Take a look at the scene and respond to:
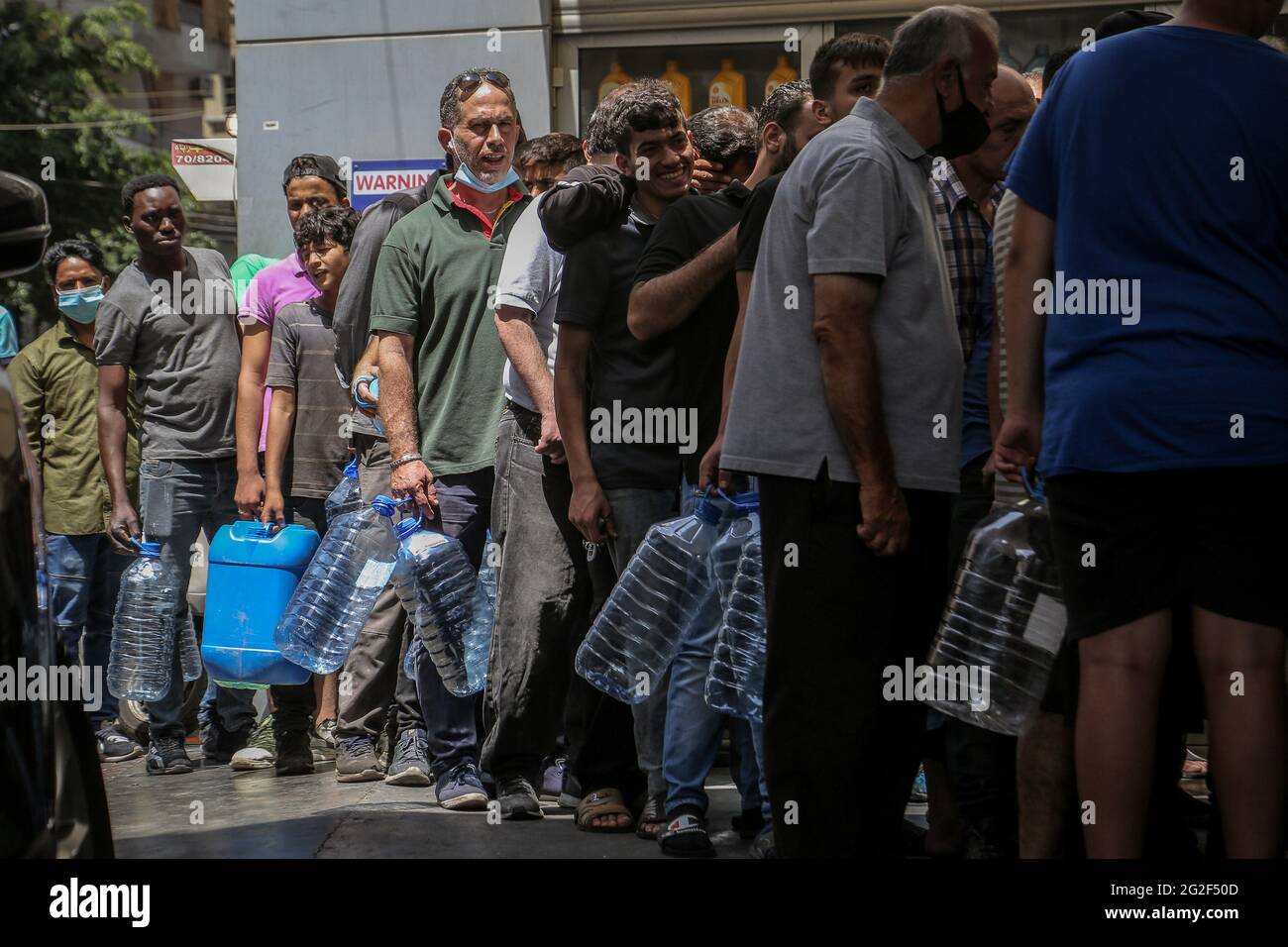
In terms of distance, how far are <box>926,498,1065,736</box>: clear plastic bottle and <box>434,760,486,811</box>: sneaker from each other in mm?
1755

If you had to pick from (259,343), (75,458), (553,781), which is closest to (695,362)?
(553,781)

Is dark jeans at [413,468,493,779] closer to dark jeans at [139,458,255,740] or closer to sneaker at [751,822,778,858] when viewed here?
sneaker at [751,822,778,858]

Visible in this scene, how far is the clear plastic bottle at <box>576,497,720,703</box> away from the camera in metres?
4.99

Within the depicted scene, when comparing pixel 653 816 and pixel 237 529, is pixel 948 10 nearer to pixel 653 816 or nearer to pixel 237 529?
pixel 653 816

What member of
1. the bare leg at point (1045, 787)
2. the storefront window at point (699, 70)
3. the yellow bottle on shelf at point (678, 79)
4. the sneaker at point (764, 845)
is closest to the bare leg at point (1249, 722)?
the bare leg at point (1045, 787)

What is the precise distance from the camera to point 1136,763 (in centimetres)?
305

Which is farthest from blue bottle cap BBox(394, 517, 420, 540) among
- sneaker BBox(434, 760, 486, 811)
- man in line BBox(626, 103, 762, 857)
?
man in line BBox(626, 103, 762, 857)

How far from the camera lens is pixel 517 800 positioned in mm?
5340

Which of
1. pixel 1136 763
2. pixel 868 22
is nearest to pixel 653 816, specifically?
pixel 1136 763

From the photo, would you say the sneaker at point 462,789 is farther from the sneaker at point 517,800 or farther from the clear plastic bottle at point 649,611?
the clear plastic bottle at point 649,611

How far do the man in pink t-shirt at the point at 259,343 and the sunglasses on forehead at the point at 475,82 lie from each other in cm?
140

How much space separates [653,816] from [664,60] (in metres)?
5.91

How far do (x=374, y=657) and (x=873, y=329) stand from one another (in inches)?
131
